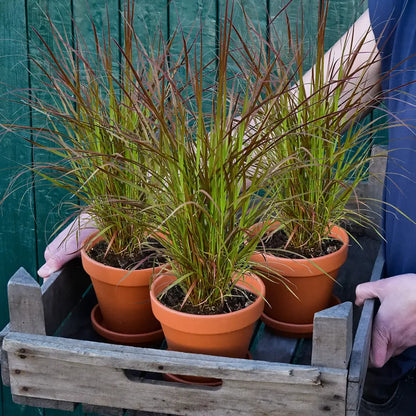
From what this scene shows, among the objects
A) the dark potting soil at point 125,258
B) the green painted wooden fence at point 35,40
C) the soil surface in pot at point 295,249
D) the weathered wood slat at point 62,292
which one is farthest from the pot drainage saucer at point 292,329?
the green painted wooden fence at point 35,40

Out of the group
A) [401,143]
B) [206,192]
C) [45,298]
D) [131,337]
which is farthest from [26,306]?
[401,143]

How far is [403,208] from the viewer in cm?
127

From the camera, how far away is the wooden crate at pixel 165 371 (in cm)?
88

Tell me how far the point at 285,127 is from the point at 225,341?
1.23ft

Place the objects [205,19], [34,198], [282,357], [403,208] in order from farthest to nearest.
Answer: [34,198]
[205,19]
[403,208]
[282,357]

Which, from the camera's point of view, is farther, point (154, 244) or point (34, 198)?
point (34, 198)

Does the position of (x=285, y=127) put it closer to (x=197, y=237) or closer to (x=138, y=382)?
(x=197, y=237)

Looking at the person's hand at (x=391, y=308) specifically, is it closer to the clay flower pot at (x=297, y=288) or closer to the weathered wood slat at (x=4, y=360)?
the clay flower pot at (x=297, y=288)

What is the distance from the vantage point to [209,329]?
3.11 feet

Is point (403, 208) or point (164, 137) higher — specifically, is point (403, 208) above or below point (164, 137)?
below

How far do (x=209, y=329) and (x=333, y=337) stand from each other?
6.9 inches

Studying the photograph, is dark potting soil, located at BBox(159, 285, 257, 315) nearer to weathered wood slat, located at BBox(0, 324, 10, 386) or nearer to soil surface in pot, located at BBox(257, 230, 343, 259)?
soil surface in pot, located at BBox(257, 230, 343, 259)

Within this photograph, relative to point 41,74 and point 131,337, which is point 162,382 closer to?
point 131,337

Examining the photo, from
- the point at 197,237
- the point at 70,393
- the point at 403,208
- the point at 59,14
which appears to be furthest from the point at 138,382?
the point at 59,14
